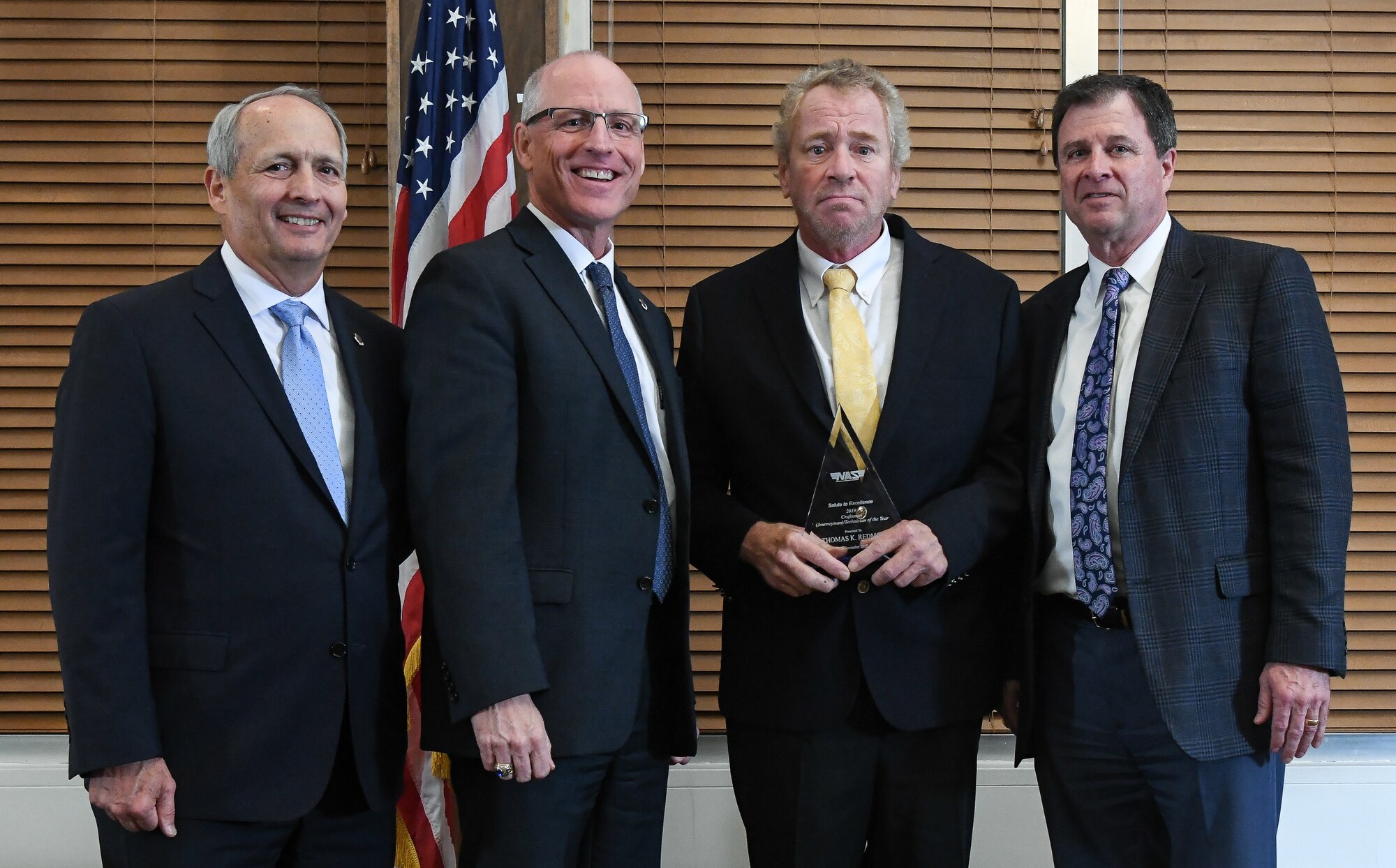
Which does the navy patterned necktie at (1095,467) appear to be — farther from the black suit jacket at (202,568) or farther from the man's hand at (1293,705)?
the black suit jacket at (202,568)

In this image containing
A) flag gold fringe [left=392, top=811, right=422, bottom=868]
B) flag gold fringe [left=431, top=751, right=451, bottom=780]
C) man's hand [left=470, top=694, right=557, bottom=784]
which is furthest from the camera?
flag gold fringe [left=392, top=811, right=422, bottom=868]

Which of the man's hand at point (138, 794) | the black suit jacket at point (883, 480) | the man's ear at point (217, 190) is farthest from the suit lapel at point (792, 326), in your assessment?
the man's hand at point (138, 794)

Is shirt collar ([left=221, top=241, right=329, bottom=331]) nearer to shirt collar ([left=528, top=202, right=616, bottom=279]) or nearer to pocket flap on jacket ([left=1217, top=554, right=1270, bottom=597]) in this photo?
shirt collar ([left=528, top=202, right=616, bottom=279])

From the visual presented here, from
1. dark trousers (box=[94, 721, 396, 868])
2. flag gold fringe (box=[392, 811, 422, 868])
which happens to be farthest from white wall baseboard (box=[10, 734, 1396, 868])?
dark trousers (box=[94, 721, 396, 868])

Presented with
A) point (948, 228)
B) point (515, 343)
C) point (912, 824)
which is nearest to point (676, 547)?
point (515, 343)

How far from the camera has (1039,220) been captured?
327 cm

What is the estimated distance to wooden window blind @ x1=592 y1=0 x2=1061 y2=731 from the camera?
10.7 feet

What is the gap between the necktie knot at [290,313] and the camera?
1.74 m

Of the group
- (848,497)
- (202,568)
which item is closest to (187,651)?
(202,568)

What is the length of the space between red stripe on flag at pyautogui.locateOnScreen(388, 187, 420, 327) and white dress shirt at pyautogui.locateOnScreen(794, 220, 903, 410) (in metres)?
1.23

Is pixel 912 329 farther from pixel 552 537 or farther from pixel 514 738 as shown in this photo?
pixel 514 738

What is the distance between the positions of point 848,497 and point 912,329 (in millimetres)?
362

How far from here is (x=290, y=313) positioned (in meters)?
1.74

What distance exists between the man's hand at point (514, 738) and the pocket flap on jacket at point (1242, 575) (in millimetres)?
1168
